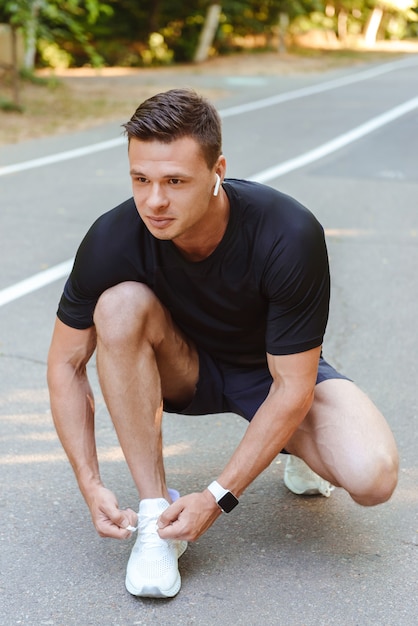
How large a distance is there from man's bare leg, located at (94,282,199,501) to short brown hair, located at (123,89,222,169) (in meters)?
0.51

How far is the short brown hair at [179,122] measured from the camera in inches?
112

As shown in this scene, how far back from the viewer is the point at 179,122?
9.35ft

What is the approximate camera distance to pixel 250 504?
3.59m

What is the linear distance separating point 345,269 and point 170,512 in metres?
4.00

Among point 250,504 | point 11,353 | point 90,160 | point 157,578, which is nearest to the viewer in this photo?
point 157,578

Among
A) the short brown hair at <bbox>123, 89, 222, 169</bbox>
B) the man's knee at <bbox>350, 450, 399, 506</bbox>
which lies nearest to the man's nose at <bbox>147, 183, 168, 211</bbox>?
the short brown hair at <bbox>123, 89, 222, 169</bbox>

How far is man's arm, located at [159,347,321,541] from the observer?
2.99 m

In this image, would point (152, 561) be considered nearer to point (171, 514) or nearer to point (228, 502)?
point (171, 514)

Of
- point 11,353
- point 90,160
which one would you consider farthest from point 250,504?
point 90,160

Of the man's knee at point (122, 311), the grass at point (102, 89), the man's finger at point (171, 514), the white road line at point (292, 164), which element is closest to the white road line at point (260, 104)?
the grass at point (102, 89)

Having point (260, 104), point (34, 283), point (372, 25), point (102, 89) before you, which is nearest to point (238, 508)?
point (34, 283)

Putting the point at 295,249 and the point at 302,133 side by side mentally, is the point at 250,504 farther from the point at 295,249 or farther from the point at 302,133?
the point at 302,133

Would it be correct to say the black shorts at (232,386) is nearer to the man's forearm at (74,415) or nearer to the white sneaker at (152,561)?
the man's forearm at (74,415)

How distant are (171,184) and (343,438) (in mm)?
963
